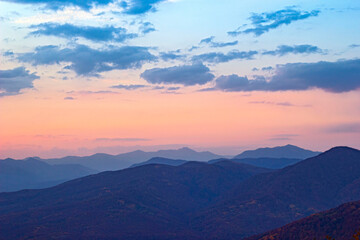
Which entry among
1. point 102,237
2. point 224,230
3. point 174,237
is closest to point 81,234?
point 102,237

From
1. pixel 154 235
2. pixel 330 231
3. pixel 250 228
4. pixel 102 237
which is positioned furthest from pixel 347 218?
pixel 102 237

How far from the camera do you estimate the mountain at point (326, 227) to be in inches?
4838

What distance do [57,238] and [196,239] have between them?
56482 millimetres

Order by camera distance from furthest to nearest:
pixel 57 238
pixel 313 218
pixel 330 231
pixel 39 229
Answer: pixel 39 229 < pixel 57 238 < pixel 313 218 < pixel 330 231

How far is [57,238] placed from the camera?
597 ft

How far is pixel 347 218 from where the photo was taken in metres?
128

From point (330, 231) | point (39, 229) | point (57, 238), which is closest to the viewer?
point (330, 231)

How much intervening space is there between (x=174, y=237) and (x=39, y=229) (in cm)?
5912

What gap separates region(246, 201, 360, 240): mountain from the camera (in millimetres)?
122875

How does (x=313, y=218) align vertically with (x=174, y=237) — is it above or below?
above

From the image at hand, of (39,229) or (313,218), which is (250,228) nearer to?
(313,218)

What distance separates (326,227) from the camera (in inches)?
5020

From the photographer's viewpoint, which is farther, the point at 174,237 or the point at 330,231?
the point at 174,237

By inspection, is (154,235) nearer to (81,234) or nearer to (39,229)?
(81,234)
